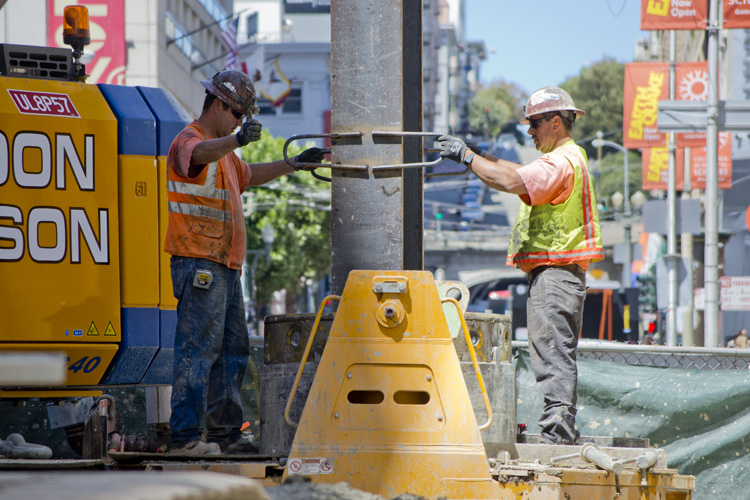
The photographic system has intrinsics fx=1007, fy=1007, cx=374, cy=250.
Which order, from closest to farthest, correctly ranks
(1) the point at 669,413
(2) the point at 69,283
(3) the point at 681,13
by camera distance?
(2) the point at 69,283 → (1) the point at 669,413 → (3) the point at 681,13

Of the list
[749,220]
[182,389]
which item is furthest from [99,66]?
[182,389]

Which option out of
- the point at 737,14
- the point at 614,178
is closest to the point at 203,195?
the point at 737,14

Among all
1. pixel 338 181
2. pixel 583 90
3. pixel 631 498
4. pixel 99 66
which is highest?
pixel 583 90

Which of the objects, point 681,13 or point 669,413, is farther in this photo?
point 681,13

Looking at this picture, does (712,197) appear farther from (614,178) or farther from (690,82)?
(614,178)

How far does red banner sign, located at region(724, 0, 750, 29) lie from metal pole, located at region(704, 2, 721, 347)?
41 centimetres

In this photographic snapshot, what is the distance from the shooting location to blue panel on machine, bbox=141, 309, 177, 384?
21.4 feet

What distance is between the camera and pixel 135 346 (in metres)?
6.39

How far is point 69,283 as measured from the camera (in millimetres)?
6168

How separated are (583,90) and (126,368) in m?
101

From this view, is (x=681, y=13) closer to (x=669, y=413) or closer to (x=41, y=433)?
(x=669, y=413)

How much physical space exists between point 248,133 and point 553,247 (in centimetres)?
176

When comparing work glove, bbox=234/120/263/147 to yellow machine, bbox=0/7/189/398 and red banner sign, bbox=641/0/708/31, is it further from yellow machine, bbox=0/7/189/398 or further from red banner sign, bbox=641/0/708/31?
red banner sign, bbox=641/0/708/31

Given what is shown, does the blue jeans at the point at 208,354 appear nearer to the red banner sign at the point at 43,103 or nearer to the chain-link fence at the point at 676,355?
the red banner sign at the point at 43,103
